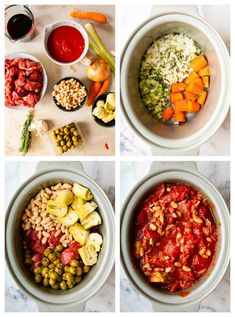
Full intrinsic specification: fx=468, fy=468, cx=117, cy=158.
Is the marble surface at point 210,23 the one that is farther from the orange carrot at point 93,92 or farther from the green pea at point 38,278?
the green pea at point 38,278

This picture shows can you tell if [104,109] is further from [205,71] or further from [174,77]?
[205,71]

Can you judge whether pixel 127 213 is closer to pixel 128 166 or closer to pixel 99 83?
pixel 128 166

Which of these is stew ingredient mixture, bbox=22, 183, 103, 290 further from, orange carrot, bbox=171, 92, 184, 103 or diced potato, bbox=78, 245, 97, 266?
orange carrot, bbox=171, 92, 184, 103

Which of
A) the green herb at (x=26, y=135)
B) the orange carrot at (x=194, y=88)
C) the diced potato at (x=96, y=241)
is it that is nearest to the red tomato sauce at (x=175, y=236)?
the diced potato at (x=96, y=241)

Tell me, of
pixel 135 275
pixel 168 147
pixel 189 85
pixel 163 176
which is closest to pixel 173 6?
pixel 189 85

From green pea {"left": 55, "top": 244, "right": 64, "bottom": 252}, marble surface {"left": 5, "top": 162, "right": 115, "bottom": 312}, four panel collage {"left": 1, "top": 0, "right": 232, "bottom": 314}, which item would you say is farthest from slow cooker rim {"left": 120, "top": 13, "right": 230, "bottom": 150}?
green pea {"left": 55, "top": 244, "right": 64, "bottom": 252}

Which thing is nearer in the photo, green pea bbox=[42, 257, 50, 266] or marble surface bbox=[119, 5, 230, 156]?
green pea bbox=[42, 257, 50, 266]

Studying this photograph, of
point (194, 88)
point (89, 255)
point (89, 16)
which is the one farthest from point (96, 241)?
point (89, 16)
